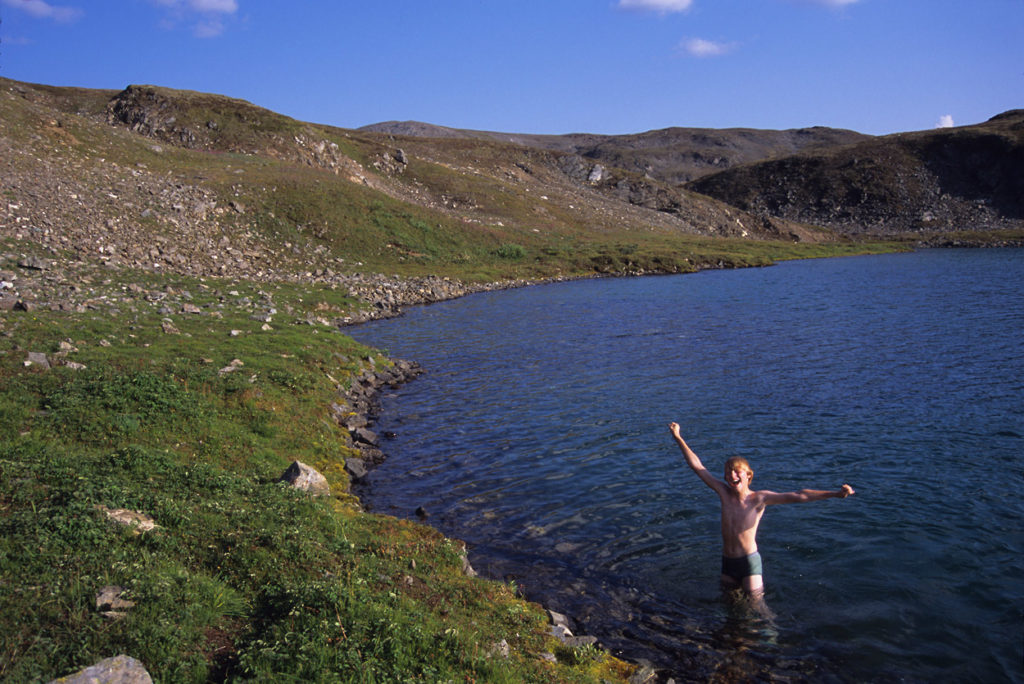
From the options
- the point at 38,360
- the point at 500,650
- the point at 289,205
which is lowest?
the point at 500,650

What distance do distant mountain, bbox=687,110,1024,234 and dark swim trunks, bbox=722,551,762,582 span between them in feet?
488

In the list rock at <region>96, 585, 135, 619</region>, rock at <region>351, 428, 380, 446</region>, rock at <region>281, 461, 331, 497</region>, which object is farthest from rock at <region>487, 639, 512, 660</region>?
rock at <region>351, 428, 380, 446</region>

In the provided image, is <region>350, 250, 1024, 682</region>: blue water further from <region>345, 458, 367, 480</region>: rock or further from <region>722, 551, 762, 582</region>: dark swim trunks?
<region>345, 458, 367, 480</region>: rock

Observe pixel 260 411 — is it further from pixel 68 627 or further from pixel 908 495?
pixel 908 495

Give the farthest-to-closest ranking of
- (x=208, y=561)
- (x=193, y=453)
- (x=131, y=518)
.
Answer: (x=193, y=453) < (x=131, y=518) < (x=208, y=561)

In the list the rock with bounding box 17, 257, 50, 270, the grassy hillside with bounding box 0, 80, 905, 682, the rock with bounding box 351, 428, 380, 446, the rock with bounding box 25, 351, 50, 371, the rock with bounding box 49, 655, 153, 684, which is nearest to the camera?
the rock with bounding box 49, 655, 153, 684

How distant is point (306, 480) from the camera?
13289 millimetres

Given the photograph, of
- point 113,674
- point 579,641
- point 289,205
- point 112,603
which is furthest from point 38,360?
point 289,205

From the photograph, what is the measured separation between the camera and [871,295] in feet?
170

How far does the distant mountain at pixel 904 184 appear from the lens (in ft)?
469

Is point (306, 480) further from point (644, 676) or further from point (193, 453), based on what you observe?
point (644, 676)

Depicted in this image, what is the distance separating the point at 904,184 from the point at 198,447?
573 ft

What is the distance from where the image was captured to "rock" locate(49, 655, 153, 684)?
6.44m

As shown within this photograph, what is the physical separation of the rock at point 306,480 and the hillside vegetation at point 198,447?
0.47 metres
